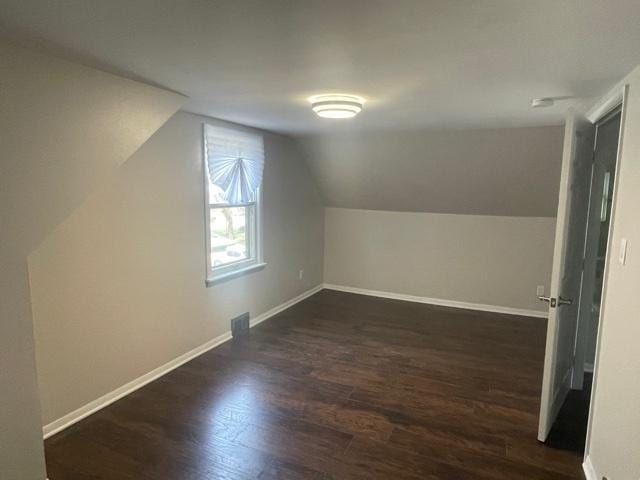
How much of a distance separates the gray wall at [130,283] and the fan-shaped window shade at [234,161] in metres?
0.14

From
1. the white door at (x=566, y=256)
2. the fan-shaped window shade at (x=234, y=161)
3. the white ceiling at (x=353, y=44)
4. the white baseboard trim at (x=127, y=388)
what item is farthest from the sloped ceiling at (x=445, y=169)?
the white baseboard trim at (x=127, y=388)

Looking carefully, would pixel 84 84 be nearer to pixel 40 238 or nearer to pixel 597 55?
pixel 40 238

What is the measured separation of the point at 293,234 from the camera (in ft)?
16.1

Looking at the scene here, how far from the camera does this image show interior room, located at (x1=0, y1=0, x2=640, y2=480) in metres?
1.54

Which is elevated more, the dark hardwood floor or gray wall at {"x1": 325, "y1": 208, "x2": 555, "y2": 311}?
gray wall at {"x1": 325, "y1": 208, "x2": 555, "y2": 311}

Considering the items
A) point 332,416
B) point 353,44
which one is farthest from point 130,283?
point 353,44

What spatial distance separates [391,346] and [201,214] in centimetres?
211

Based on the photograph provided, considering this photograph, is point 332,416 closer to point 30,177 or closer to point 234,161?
point 30,177

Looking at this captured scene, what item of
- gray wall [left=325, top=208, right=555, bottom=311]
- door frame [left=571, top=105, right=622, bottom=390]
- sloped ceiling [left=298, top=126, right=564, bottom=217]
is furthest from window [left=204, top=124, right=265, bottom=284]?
door frame [left=571, top=105, right=622, bottom=390]

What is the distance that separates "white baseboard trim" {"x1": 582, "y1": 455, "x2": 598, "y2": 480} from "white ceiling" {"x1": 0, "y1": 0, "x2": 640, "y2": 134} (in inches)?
75.9

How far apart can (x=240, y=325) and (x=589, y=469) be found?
116 inches

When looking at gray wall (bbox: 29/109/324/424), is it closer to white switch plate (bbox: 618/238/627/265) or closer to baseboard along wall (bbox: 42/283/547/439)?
baseboard along wall (bbox: 42/283/547/439)

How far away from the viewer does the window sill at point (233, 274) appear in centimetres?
359

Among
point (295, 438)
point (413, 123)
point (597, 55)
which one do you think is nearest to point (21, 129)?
point (295, 438)
